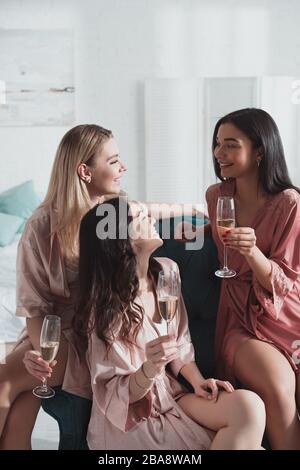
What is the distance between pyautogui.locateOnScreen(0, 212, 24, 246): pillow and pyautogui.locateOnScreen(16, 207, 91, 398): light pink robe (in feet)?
8.79

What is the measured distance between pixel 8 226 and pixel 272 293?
3270 millimetres

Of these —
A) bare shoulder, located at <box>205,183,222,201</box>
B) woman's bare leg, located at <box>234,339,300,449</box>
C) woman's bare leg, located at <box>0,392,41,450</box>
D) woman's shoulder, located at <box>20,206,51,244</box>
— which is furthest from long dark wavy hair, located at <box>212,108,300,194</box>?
woman's bare leg, located at <box>0,392,41,450</box>

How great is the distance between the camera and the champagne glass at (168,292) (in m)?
1.84

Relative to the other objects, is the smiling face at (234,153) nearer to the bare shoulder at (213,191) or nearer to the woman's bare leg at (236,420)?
the bare shoulder at (213,191)

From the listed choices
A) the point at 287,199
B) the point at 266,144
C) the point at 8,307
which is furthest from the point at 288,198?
the point at 8,307

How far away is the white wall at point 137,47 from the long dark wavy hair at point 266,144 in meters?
3.84

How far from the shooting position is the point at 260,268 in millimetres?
2146

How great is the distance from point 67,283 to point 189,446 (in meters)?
0.72

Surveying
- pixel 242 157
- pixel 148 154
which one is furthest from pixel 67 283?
pixel 148 154

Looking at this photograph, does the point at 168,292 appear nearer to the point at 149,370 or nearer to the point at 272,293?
the point at 149,370

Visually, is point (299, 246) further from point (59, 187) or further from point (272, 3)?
point (272, 3)

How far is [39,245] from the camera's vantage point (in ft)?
7.50

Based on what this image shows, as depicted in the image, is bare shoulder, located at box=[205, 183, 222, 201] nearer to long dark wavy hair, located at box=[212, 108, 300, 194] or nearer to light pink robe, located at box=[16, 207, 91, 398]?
long dark wavy hair, located at box=[212, 108, 300, 194]

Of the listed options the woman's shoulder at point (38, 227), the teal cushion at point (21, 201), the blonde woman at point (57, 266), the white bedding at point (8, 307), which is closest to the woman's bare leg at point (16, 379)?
the blonde woman at point (57, 266)
